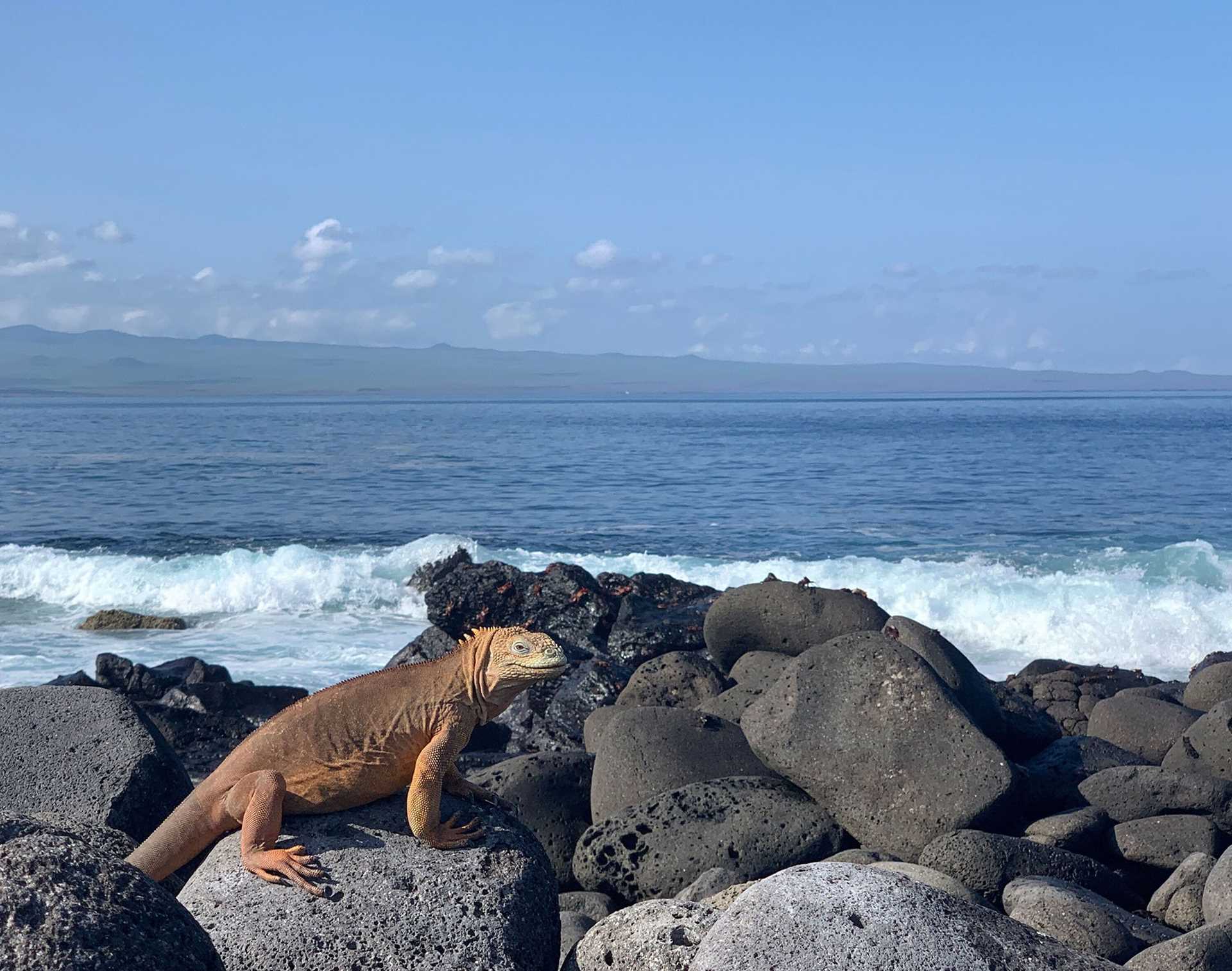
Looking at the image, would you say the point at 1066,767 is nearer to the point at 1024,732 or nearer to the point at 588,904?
the point at 1024,732

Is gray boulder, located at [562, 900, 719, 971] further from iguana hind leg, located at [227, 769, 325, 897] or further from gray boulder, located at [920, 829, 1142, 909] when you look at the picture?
gray boulder, located at [920, 829, 1142, 909]

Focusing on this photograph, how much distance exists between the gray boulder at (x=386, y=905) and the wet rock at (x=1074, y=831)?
12.8ft

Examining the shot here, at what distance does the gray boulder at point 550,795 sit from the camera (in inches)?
310

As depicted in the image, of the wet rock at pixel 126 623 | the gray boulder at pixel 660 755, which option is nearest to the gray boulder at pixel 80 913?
the gray boulder at pixel 660 755

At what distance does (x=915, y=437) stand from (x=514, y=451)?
2517 cm

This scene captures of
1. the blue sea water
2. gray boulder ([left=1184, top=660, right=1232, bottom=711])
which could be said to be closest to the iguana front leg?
gray boulder ([left=1184, top=660, right=1232, bottom=711])

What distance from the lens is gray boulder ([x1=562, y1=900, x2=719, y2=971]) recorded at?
14.7ft

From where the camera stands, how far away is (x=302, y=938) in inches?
170

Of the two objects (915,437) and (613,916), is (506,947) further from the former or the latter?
(915,437)

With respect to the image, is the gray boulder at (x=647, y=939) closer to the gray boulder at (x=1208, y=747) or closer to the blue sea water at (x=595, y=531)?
the gray boulder at (x=1208, y=747)

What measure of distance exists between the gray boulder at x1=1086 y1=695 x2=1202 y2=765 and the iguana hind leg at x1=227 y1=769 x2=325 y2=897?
7815 mm

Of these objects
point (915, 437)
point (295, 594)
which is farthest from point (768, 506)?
point (915, 437)

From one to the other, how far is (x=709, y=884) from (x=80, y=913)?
3814 mm

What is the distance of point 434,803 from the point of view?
15.8ft
